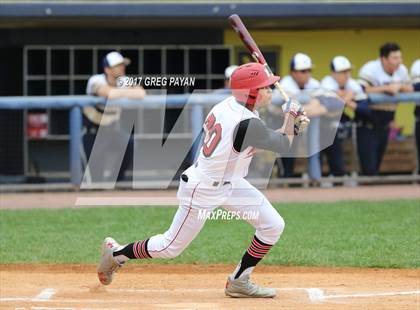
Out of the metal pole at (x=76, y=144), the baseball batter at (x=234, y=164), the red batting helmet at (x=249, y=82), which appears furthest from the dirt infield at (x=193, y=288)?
the metal pole at (x=76, y=144)

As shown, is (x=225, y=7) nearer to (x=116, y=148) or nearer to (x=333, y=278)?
(x=116, y=148)

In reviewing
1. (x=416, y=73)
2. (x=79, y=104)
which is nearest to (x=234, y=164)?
(x=79, y=104)

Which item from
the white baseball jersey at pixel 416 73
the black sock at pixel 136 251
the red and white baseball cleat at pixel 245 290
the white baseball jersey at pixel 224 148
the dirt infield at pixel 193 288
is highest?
the white baseball jersey at pixel 224 148

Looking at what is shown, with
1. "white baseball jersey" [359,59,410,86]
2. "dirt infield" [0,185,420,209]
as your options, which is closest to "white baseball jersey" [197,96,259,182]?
"dirt infield" [0,185,420,209]

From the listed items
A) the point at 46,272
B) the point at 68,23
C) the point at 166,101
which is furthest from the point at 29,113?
the point at 46,272

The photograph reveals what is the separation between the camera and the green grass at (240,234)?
8695 millimetres

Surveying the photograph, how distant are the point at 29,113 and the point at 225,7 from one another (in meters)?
3.00

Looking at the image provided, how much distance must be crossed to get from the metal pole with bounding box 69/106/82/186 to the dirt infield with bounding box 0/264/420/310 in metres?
3.11

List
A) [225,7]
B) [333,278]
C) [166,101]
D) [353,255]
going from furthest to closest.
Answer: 1. [225,7]
2. [166,101]
3. [353,255]
4. [333,278]

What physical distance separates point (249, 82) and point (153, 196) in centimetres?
483

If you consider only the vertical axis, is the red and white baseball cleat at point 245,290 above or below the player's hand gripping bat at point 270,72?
below

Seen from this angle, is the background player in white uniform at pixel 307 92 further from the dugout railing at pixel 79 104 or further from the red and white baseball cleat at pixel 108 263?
the red and white baseball cleat at pixel 108 263

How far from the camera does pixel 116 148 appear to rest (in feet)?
38.4

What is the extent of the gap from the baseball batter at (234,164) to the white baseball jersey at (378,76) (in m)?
5.41
